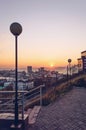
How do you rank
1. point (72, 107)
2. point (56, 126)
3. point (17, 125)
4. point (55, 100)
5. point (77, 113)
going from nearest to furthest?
point (17, 125), point (56, 126), point (77, 113), point (72, 107), point (55, 100)

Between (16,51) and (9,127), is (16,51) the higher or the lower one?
the higher one

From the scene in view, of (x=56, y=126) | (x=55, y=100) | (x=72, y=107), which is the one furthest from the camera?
(x=55, y=100)

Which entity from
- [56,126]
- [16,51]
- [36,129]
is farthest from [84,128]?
[16,51]

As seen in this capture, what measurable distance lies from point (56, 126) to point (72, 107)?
10.7ft

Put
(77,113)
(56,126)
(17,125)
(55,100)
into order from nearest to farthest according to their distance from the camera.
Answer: (17,125) < (56,126) < (77,113) < (55,100)

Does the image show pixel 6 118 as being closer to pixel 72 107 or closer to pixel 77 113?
pixel 77 113

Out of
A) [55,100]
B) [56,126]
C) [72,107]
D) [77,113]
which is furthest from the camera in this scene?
[55,100]

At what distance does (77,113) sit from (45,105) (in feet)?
7.79

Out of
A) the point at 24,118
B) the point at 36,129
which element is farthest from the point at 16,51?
the point at 36,129

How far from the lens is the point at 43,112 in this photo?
962 cm

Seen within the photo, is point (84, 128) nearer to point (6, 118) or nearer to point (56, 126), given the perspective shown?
point (56, 126)

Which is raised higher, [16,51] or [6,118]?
[16,51]

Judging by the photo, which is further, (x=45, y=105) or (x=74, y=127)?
(x=45, y=105)

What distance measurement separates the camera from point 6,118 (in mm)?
7441
